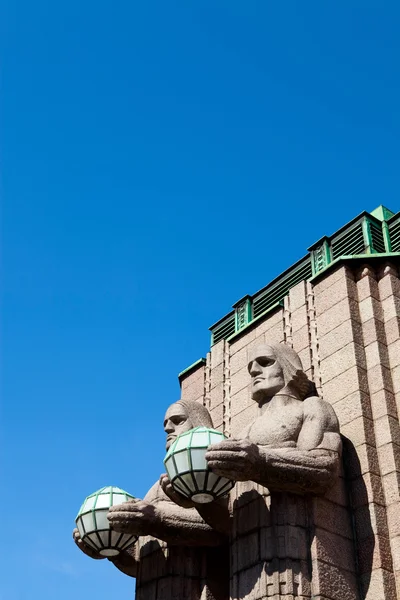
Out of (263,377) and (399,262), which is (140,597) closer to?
(263,377)

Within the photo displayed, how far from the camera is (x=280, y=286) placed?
566 inches

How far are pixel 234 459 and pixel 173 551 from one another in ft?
8.39

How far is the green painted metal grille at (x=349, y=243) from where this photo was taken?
13.3 metres

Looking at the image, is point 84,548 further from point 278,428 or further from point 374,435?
point 374,435

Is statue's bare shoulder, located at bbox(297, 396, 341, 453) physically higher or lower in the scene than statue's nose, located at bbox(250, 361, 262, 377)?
lower

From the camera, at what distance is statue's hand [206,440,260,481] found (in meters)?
9.57

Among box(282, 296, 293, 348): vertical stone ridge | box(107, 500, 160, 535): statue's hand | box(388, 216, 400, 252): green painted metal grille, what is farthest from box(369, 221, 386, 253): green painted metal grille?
box(107, 500, 160, 535): statue's hand

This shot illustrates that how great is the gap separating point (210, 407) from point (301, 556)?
15.1 ft

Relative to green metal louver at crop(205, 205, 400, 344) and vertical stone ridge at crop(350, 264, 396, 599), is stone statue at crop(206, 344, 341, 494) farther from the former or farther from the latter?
green metal louver at crop(205, 205, 400, 344)

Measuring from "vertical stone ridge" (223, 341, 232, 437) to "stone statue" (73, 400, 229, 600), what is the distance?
1853 millimetres

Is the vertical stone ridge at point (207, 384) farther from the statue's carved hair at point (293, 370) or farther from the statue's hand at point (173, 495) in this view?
the statue's hand at point (173, 495)

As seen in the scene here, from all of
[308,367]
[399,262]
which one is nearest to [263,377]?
[308,367]

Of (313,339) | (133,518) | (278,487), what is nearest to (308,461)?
(278,487)

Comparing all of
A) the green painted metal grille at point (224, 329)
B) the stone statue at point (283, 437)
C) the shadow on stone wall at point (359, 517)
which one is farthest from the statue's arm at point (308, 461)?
the green painted metal grille at point (224, 329)
